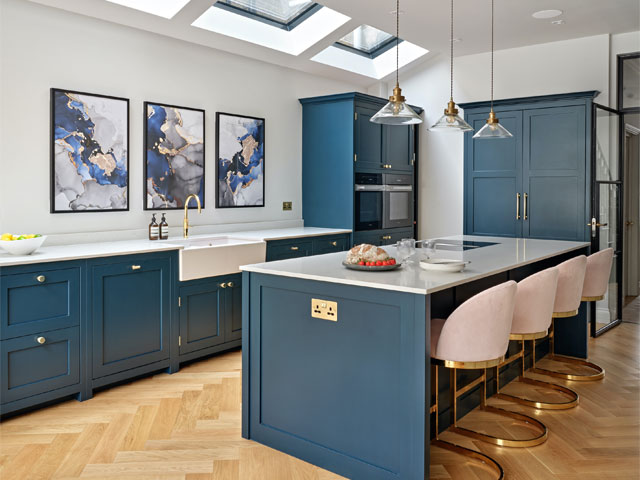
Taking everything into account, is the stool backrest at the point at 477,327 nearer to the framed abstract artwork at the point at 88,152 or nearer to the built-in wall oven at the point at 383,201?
the framed abstract artwork at the point at 88,152

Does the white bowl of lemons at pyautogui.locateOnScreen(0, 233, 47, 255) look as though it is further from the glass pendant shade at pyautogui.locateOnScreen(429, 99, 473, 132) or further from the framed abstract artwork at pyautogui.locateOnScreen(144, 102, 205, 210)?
the glass pendant shade at pyautogui.locateOnScreen(429, 99, 473, 132)

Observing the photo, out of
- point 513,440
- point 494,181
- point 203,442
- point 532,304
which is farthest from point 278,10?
point 513,440

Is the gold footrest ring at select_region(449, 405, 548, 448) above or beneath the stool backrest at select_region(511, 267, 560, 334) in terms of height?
beneath

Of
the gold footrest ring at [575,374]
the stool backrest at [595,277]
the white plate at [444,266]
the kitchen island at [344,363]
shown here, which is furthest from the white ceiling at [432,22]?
the gold footrest ring at [575,374]

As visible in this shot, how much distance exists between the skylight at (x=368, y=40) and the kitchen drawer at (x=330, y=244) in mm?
2140

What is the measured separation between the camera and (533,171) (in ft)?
18.0

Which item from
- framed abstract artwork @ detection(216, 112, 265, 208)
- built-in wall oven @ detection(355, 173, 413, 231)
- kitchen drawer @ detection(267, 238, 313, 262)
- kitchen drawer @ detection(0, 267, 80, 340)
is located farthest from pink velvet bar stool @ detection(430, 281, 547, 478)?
built-in wall oven @ detection(355, 173, 413, 231)

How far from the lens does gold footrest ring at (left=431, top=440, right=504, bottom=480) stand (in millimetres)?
2660

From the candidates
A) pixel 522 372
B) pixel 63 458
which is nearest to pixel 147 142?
pixel 63 458

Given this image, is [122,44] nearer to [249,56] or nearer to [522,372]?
[249,56]

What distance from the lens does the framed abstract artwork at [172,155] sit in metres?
4.53

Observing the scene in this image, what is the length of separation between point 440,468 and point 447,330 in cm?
68

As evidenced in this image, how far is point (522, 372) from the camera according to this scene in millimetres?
4023

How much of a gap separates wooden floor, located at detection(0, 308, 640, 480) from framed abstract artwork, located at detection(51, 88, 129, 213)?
1356mm
